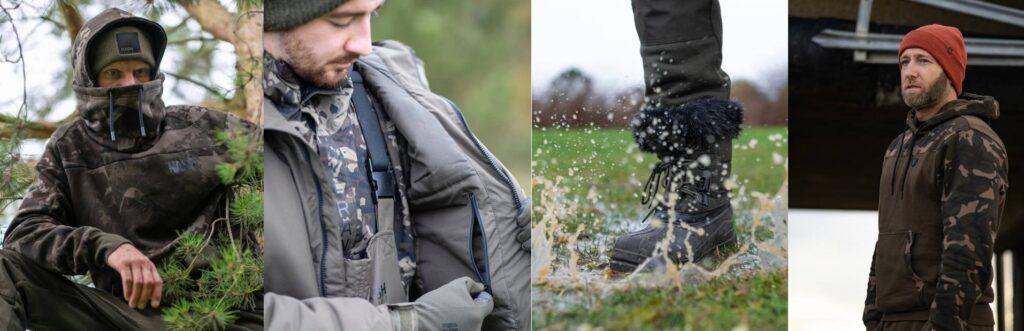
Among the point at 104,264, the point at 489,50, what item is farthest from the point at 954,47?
the point at 104,264

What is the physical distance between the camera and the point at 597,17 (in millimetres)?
3840

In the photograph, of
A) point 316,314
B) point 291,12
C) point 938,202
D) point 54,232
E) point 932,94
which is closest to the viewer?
point 316,314

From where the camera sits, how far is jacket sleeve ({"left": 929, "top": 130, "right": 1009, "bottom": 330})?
3764 mm

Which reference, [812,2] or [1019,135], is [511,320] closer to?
[812,2]

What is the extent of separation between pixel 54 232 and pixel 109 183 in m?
0.24

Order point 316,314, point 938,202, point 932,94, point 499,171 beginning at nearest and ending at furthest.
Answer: point 316,314 → point 499,171 → point 938,202 → point 932,94

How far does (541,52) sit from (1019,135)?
2862 millimetres

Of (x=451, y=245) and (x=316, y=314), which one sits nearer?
(x=316, y=314)

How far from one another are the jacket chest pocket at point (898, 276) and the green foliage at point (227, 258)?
2267mm

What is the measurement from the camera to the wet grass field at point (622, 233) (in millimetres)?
3781

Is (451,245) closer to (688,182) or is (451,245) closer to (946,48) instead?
(688,182)

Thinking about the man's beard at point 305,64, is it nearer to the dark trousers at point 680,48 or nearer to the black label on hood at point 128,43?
the black label on hood at point 128,43

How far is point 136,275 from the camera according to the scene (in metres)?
3.67

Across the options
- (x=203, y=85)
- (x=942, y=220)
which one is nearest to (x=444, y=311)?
(x=203, y=85)
